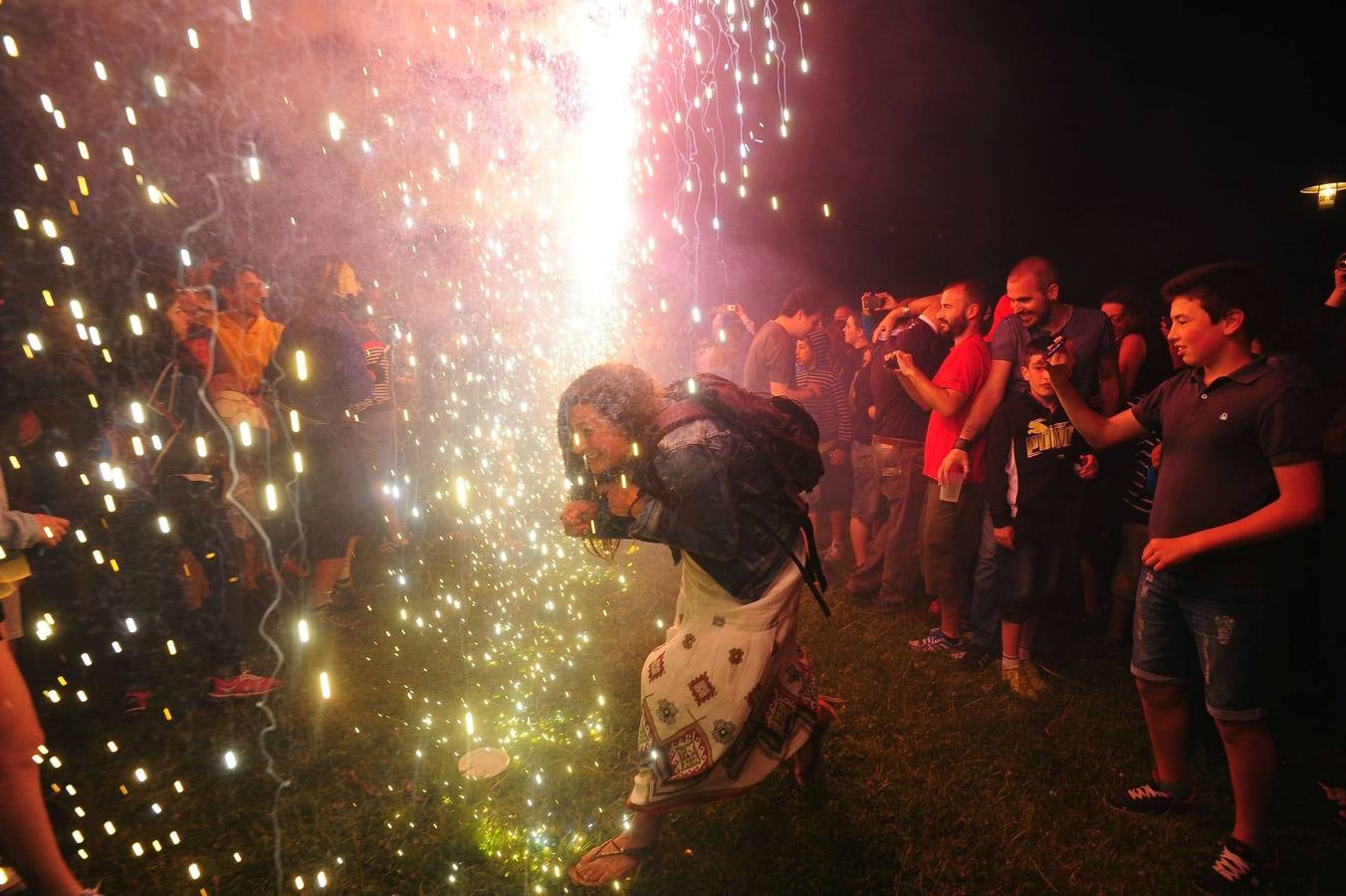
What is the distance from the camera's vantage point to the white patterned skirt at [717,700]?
216 cm

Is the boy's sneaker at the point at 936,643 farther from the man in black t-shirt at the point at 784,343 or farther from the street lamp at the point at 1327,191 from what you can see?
the street lamp at the point at 1327,191

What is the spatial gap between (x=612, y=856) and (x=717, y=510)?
1551 mm

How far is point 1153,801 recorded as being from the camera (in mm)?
2652

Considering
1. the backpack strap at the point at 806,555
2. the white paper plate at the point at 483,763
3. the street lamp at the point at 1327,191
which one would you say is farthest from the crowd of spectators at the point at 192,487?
the street lamp at the point at 1327,191

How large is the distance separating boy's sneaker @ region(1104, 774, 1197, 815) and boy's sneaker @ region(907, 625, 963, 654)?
1.36 m

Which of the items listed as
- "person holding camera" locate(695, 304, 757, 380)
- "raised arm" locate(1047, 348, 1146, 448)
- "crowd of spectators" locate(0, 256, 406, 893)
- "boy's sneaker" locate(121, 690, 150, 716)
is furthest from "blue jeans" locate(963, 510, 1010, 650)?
"boy's sneaker" locate(121, 690, 150, 716)

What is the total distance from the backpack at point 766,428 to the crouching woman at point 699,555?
18 mm

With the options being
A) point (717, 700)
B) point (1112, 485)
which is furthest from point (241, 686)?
point (1112, 485)

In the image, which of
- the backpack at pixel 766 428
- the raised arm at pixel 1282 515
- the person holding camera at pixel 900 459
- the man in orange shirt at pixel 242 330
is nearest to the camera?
the raised arm at pixel 1282 515

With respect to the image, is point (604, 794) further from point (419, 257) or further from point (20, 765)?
point (419, 257)

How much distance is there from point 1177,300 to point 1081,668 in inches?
103

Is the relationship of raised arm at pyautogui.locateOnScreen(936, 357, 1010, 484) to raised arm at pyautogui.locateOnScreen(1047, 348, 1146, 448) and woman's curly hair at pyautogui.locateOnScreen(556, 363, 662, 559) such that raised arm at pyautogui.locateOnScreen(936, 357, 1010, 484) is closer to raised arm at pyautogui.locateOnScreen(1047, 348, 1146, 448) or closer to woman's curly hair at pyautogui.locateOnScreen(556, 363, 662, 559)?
raised arm at pyautogui.locateOnScreen(1047, 348, 1146, 448)

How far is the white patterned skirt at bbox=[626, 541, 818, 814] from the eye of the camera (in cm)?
216

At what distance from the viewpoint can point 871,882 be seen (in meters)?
2.40
